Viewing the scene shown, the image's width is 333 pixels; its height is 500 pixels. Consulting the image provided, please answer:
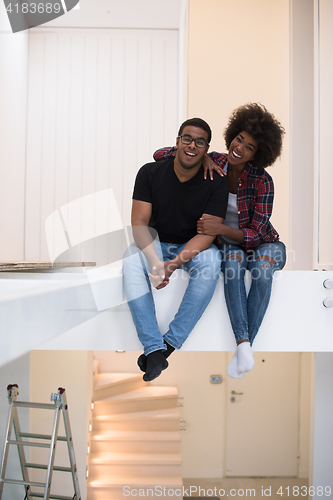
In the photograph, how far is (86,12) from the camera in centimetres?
349

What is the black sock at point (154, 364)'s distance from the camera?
54.9 inches

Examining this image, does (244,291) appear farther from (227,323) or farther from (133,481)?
(133,481)

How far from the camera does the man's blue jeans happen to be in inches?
58.4

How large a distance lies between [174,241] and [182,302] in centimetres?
30

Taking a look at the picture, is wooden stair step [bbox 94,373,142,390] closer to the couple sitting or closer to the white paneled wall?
the white paneled wall

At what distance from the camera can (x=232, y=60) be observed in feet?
10.2

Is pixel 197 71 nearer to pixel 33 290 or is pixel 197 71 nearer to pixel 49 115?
pixel 49 115

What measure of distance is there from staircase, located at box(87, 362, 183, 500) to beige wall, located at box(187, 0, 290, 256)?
2385 millimetres

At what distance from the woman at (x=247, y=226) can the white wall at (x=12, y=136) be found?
5.87ft

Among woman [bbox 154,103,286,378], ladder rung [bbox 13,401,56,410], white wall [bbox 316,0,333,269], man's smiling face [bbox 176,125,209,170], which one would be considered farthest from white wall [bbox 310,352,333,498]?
man's smiling face [bbox 176,125,209,170]

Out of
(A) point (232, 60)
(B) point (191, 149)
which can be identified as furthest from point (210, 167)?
(A) point (232, 60)

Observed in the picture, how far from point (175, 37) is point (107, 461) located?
3.98 metres

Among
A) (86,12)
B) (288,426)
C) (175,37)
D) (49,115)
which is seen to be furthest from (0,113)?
(288,426)

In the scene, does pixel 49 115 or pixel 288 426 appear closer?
pixel 49 115
